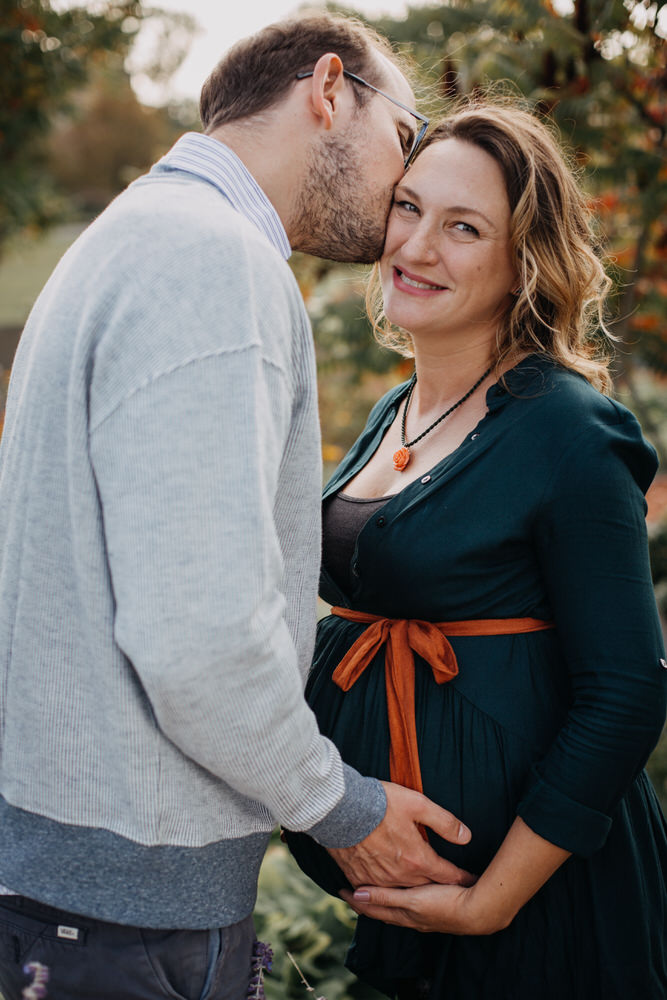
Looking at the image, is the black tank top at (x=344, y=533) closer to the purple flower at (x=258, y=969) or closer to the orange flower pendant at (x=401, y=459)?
the orange flower pendant at (x=401, y=459)

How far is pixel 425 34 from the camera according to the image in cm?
606

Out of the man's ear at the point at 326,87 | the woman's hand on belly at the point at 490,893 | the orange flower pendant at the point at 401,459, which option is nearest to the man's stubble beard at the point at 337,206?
the man's ear at the point at 326,87

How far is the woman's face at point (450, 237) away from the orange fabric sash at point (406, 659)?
2.65ft

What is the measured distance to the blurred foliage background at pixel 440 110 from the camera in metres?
3.12

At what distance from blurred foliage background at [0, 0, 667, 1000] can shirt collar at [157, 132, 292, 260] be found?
124 centimetres

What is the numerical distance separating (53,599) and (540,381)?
1.19 metres

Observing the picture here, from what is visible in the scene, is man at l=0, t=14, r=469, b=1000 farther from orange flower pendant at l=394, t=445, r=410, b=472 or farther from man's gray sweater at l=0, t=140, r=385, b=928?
orange flower pendant at l=394, t=445, r=410, b=472

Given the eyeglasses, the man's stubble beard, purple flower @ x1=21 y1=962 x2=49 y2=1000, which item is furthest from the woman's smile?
purple flower @ x1=21 y1=962 x2=49 y2=1000

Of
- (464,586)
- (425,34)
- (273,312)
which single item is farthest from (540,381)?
(425,34)

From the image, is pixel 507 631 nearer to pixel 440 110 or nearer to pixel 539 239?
pixel 539 239

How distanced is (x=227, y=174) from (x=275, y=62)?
1.32ft

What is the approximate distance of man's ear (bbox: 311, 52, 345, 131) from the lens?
5.82ft

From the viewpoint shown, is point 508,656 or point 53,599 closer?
point 53,599

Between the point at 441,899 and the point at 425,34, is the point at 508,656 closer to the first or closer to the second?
→ the point at 441,899
